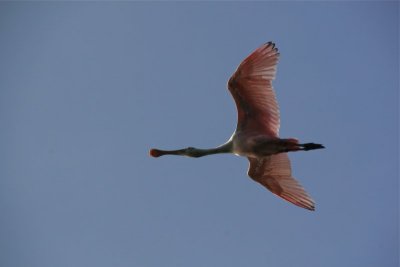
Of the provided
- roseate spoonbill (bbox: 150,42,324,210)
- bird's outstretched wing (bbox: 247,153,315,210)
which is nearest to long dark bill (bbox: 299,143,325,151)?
roseate spoonbill (bbox: 150,42,324,210)

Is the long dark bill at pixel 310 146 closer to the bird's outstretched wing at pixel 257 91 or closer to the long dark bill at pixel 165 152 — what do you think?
the bird's outstretched wing at pixel 257 91

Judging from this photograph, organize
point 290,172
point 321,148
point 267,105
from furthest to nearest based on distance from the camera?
point 290,172
point 267,105
point 321,148

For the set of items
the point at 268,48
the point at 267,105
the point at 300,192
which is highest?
the point at 268,48

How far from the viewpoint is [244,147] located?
500 inches

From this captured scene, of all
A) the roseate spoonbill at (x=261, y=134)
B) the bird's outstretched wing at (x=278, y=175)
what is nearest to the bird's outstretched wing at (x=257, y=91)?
the roseate spoonbill at (x=261, y=134)

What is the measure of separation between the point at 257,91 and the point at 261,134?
874 mm

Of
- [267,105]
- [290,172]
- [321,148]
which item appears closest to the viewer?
[321,148]

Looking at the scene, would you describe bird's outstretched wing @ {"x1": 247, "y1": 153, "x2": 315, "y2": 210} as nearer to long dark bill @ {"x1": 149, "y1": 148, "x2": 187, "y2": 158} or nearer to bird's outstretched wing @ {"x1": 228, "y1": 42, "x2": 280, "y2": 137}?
bird's outstretched wing @ {"x1": 228, "y1": 42, "x2": 280, "y2": 137}

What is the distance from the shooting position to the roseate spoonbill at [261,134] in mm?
12461

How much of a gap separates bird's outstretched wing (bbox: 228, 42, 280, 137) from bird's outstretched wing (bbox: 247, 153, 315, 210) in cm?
88

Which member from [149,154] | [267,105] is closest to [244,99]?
[267,105]

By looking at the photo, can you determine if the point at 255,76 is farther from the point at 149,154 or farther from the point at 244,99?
the point at 149,154

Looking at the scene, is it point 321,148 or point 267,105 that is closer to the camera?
point 321,148

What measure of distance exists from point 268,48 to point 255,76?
61cm
